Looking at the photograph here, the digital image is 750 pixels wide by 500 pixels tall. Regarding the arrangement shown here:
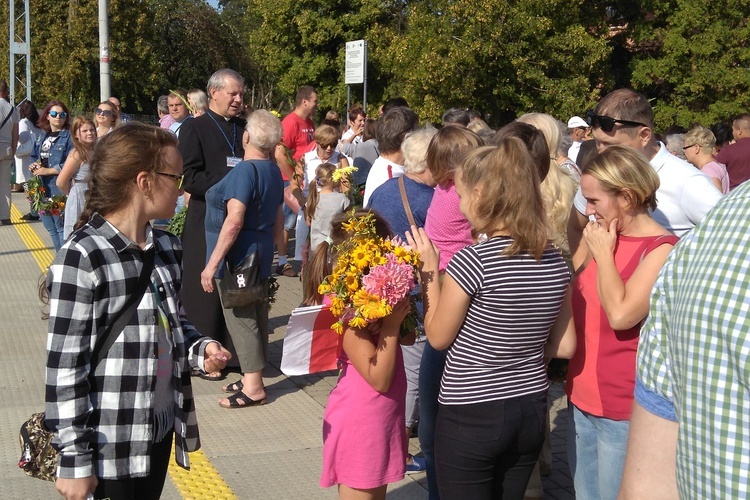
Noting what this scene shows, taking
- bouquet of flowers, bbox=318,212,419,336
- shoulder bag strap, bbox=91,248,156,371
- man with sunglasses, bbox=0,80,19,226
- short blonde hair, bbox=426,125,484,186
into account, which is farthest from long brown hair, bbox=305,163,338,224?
man with sunglasses, bbox=0,80,19,226

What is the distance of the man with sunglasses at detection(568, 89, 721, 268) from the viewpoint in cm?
387

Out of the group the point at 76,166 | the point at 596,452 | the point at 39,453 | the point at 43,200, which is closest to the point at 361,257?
the point at 596,452

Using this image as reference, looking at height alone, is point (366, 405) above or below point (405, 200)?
below

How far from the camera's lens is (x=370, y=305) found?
3260 millimetres

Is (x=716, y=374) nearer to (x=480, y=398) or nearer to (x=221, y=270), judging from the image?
(x=480, y=398)

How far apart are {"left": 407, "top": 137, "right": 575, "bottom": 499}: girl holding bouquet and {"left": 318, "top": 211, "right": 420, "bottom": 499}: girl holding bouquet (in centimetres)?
26

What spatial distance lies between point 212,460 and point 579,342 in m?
2.72

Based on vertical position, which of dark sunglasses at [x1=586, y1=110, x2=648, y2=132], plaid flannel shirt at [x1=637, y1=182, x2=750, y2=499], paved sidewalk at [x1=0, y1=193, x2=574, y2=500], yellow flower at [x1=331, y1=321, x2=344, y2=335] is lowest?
paved sidewalk at [x1=0, y1=193, x2=574, y2=500]

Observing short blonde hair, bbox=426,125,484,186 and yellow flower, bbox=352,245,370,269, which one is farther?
short blonde hair, bbox=426,125,484,186

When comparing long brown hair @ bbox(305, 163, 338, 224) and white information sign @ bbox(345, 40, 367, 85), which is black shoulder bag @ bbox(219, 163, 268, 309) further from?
white information sign @ bbox(345, 40, 367, 85)

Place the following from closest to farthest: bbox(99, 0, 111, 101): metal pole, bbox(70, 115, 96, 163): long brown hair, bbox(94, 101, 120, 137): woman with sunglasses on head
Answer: bbox(70, 115, 96, 163): long brown hair → bbox(94, 101, 120, 137): woman with sunglasses on head → bbox(99, 0, 111, 101): metal pole

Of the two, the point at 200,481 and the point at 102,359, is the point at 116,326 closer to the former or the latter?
the point at 102,359

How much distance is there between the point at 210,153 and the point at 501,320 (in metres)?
4.09

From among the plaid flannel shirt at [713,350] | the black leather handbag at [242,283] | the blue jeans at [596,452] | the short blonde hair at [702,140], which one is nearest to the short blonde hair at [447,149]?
the blue jeans at [596,452]
